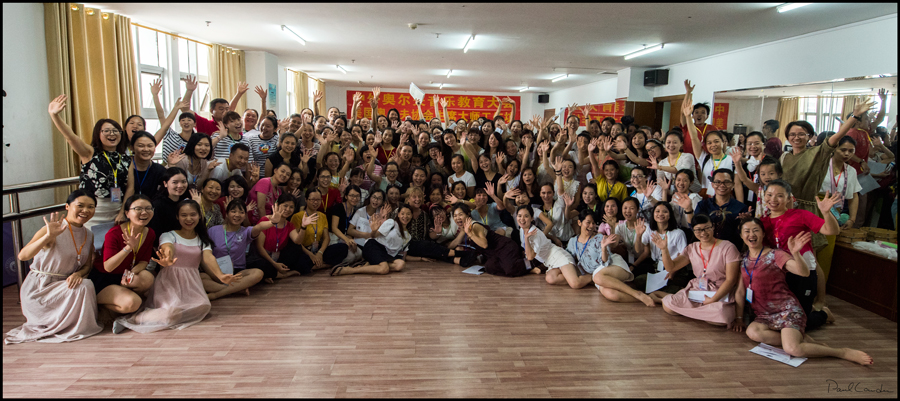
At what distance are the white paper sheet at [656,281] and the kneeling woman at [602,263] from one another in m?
0.14

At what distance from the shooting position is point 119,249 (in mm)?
3244

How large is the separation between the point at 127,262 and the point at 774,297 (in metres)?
4.61

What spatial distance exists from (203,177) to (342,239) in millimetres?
1452

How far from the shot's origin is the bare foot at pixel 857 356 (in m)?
2.91

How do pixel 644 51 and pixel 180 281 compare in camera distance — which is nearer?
pixel 180 281

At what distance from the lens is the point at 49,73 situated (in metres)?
5.00

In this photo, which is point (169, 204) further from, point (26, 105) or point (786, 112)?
point (786, 112)

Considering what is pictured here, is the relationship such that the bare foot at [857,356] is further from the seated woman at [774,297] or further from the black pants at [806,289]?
the black pants at [806,289]

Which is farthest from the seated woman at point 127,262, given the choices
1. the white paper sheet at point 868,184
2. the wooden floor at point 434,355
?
the white paper sheet at point 868,184

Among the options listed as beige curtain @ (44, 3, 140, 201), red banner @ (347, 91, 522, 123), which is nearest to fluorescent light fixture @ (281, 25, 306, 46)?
beige curtain @ (44, 3, 140, 201)

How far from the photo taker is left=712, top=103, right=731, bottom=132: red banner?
8.53 meters

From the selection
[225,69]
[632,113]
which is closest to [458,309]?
[225,69]

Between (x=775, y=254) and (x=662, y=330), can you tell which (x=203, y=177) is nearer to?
(x=662, y=330)

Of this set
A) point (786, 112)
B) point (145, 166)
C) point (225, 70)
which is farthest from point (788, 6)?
point (225, 70)
